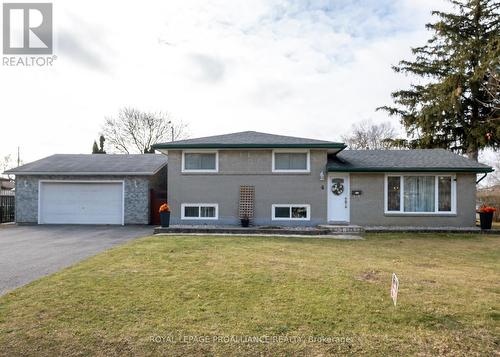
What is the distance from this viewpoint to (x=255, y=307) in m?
4.60

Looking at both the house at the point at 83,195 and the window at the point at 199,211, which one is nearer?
the window at the point at 199,211

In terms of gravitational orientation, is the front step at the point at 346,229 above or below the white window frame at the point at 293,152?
below

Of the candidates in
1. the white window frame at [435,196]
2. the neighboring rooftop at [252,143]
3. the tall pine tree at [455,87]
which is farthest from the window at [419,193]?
the tall pine tree at [455,87]

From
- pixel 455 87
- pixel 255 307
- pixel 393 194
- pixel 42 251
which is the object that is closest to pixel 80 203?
pixel 42 251

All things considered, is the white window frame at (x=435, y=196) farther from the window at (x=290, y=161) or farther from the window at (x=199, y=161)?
the window at (x=199, y=161)

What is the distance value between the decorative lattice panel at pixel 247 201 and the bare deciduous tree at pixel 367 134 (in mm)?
26022

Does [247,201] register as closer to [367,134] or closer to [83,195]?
[83,195]

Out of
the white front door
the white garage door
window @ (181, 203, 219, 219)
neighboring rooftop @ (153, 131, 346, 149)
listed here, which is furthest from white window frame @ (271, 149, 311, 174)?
the white garage door

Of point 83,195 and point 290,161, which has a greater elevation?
point 290,161

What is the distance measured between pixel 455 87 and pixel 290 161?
566 inches

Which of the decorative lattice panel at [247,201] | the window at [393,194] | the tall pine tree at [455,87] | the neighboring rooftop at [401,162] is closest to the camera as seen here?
the neighboring rooftop at [401,162]

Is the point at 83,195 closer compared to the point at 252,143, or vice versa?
the point at 252,143

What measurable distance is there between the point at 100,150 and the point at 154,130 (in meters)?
5.93

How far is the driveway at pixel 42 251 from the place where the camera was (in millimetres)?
6543
